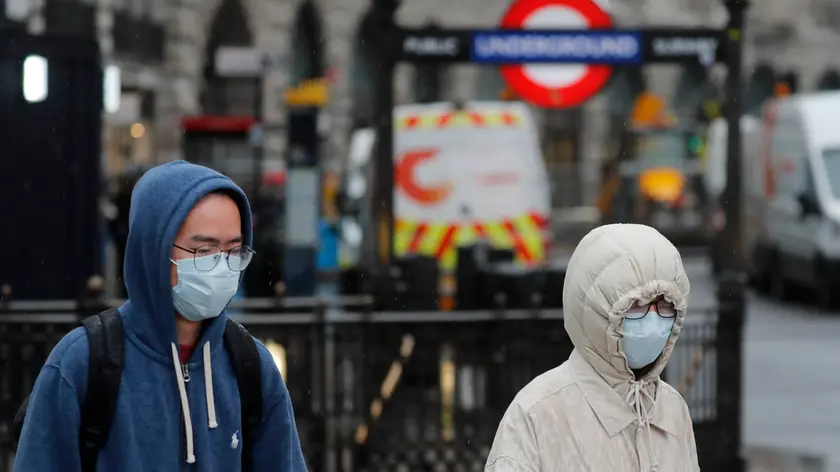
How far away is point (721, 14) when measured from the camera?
49.1m

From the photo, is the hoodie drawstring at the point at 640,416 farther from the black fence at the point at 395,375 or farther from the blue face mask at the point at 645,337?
the black fence at the point at 395,375

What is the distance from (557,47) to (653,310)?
582cm

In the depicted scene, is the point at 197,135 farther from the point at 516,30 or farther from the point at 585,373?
the point at 585,373

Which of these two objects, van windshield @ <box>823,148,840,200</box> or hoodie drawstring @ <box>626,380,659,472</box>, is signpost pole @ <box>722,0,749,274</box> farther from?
van windshield @ <box>823,148,840,200</box>

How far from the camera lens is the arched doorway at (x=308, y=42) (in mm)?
50188

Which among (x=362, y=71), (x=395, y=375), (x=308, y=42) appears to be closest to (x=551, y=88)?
(x=395, y=375)

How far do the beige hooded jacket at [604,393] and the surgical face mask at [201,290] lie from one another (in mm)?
670

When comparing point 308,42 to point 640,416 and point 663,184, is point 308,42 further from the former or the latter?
point 640,416

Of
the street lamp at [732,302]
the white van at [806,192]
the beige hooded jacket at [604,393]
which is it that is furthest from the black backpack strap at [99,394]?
the white van at [806,192]

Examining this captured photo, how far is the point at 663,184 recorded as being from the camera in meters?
38.4

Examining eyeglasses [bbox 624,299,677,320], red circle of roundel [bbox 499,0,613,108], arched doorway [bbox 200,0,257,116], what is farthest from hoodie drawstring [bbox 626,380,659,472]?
arched doorway [bbox 200,0,257,116]

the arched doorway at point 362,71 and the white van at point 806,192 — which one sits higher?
the arched doorway at point 362,71

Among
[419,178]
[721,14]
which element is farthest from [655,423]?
[721,14]

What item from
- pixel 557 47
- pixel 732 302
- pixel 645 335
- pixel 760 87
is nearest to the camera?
pixel 645 335
